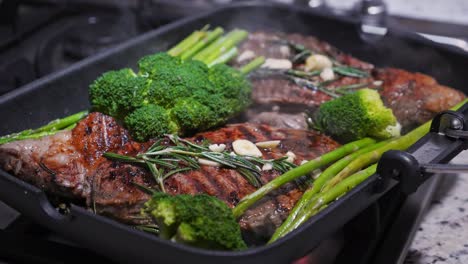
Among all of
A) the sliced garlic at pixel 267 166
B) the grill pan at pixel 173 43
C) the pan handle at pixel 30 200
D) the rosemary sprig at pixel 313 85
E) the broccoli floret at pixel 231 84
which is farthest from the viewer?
the rosemary sprig at pixel 313 85

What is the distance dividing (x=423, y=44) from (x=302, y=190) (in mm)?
931

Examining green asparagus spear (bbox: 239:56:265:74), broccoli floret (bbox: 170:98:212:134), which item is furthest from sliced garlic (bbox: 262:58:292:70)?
broccoli floret (bbox: 170:98:212:134)

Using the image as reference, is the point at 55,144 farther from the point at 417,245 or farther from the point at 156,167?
the point at 417,245

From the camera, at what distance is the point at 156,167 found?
1.53 m

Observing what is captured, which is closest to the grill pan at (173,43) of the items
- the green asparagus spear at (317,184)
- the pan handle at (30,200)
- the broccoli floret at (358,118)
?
the pan handle at (30,200)

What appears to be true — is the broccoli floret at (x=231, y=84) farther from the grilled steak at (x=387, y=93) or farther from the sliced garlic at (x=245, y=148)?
the sliced garlic at (x=245, y=148)

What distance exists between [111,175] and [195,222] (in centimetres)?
37

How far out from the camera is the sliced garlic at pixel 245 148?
1620 mm

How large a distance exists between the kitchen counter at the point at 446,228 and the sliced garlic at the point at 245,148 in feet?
1.77

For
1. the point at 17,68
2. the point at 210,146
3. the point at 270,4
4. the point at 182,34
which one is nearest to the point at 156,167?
the point at 210,146

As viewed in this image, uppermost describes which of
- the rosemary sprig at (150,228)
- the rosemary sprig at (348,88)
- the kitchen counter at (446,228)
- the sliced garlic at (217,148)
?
the rosemary sprig at (348,88)

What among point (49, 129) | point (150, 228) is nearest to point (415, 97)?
point (150, 228)

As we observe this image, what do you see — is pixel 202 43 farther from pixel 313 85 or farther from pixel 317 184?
pixel 317 184

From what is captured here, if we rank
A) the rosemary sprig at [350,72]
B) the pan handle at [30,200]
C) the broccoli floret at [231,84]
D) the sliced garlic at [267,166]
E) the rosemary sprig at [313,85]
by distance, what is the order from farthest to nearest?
the rosemary sprig at [350,72], the rosemary sprig at [313,85], the broccoli floret at [231,84], the sliced garlic at [267,166], the pan handle at [30,200]
